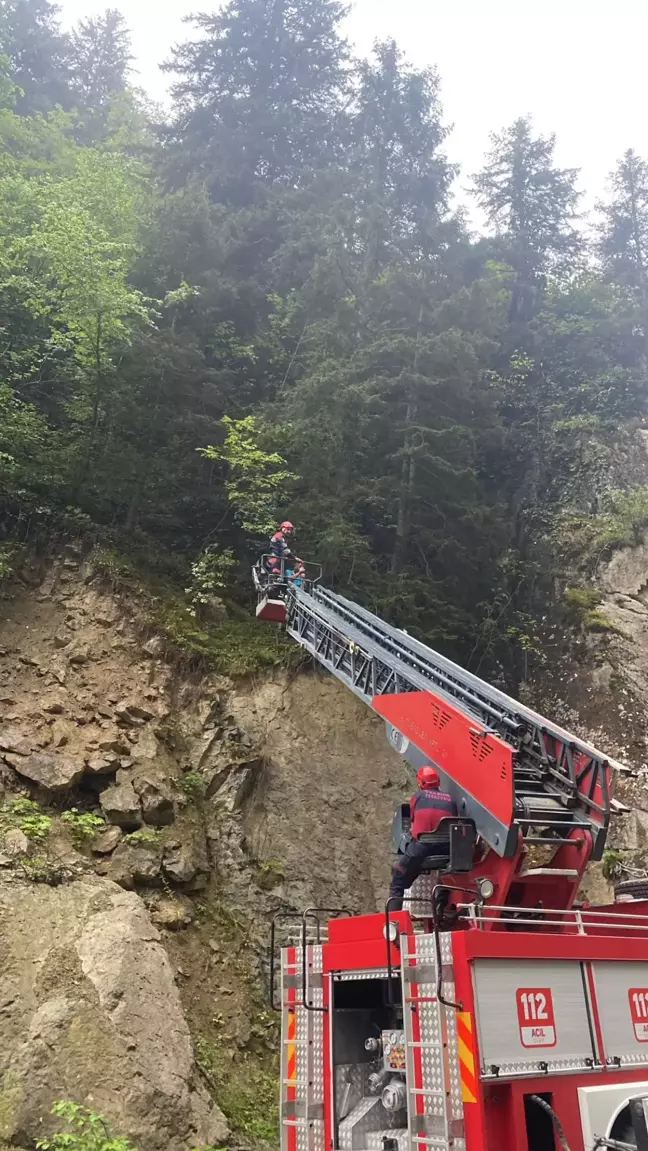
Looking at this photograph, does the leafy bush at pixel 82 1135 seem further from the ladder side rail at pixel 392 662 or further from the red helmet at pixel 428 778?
the ladder side rail at pixel 392 662

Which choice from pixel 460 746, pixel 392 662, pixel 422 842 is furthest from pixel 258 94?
pixel 422 842

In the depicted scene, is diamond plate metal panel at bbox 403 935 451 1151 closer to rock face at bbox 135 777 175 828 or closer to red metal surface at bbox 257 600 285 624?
rock face at bbox 135 777 175 828

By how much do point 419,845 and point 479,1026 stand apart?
74.2 inches

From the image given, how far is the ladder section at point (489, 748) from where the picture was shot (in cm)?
663

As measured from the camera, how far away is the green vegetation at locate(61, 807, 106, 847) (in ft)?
32.5

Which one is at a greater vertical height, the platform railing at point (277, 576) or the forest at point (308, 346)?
the forest at point (308, 346)

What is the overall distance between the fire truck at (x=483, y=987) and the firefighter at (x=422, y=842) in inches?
5.8

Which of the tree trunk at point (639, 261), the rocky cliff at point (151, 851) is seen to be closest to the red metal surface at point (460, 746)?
the rocky cliff at point (151, 851)

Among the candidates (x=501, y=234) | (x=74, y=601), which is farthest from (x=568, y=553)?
(x=501, y=234)

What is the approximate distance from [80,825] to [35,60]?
1360 inches

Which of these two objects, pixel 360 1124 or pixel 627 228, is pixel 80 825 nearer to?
pixel 360 1124

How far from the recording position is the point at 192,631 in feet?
44.8

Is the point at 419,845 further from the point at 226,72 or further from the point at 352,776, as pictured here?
the point at 226,72

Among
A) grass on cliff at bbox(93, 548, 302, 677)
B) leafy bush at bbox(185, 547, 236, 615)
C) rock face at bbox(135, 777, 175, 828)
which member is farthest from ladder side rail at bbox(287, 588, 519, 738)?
rock face at bbox(135, 777, 175, 828)
